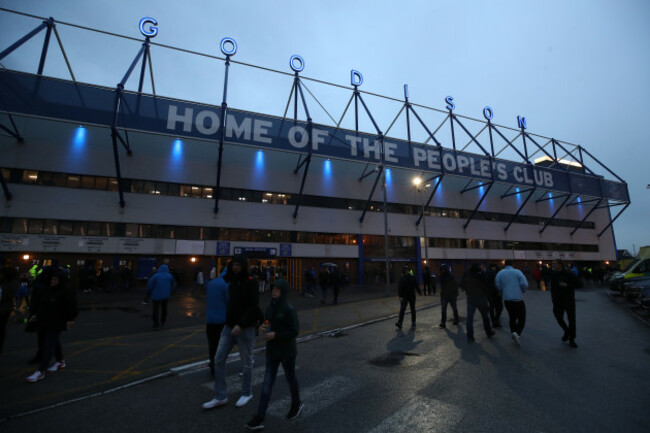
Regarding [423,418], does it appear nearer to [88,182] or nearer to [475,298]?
[475,298]

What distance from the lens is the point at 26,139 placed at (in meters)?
19.5

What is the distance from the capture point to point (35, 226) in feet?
62.4

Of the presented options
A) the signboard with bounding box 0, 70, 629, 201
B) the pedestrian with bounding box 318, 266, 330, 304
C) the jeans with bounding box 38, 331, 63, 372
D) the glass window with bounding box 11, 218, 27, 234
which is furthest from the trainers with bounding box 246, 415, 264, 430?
the glass window with bounding box 11, 218, 27, 234

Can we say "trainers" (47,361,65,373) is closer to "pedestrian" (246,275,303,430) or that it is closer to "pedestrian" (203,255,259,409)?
"pedestrian" (203,255,259,409)

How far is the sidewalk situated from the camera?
431 cm

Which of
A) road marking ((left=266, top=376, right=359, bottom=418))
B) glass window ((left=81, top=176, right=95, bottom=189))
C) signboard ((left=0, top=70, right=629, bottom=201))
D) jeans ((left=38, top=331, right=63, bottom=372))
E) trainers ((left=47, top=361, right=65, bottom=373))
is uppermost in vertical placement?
signboard ((left=0, top=70, right=629, bottom=201))

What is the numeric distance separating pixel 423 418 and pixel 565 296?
5596mm

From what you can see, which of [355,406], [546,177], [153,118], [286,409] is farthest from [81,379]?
[546,177]

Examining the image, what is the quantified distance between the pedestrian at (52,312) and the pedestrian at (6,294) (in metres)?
0.85

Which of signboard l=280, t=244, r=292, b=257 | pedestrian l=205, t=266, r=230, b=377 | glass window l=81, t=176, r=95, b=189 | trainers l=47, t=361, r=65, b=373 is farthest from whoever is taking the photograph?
signboard l=280, t=244, r=292, b=257

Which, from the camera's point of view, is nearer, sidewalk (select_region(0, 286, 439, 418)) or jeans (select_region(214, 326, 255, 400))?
jeans (select_region(214, 326, 255, 400))

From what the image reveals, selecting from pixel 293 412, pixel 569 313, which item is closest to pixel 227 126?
pixel 293 412

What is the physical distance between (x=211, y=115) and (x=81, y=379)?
18413 millimetres

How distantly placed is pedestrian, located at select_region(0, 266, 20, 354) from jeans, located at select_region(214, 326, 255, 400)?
15.8ft
